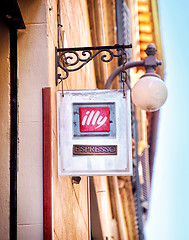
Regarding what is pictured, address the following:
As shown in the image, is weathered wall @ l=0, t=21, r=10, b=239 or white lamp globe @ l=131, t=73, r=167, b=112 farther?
white lamp globe @ l=131, t=73, r=167, b=112

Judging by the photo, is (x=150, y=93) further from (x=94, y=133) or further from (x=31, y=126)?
(x=31, y=126)

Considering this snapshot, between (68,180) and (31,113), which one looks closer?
(31,113)

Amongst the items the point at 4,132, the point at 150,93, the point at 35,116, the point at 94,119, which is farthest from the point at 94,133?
the point at 150,93

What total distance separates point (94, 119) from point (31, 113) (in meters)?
0.57

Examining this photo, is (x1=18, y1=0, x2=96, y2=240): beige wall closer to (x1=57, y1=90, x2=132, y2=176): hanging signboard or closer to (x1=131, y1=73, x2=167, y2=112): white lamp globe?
(x1=57, y1=90, x2=132, y2=176): hanging signboard

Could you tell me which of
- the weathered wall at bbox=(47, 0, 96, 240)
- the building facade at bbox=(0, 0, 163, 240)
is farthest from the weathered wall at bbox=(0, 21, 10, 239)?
the weathered wall at bbox=(47, 0, 96, 240)

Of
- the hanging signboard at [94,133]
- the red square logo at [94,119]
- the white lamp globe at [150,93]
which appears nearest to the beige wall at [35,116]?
the hanging signboard at [94,133]

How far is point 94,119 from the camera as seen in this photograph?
4.94m

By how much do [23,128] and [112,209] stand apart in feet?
39.1

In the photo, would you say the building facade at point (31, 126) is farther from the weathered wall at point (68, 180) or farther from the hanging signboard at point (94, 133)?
the hanging signboard at point (94, 133)

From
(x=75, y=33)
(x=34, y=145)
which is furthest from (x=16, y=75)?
(x=75, y=33)

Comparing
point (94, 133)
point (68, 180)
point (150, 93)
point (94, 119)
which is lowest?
point (68, 180)

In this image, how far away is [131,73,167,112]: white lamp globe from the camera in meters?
7.03

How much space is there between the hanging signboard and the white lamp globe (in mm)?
2091
